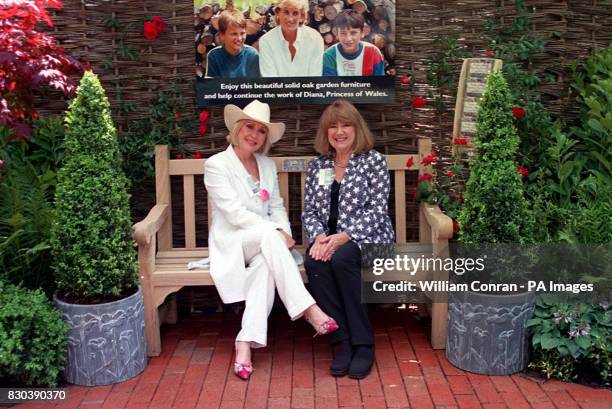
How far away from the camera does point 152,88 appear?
16.1 ft

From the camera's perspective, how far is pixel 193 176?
15.7 feet

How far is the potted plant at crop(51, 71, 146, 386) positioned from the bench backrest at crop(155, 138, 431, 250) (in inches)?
30.4

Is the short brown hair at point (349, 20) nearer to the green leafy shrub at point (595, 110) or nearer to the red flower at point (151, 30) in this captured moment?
the red flower at point (151, 30)

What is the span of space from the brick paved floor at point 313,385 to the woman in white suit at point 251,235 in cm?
20

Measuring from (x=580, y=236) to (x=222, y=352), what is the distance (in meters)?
2.17

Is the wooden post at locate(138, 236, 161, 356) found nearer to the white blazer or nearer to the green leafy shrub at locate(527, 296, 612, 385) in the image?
the white blazer

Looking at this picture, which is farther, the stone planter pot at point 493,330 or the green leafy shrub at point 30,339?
the stone planter pot at point 493,330

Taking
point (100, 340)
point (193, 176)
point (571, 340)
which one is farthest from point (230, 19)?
point (571, 340)

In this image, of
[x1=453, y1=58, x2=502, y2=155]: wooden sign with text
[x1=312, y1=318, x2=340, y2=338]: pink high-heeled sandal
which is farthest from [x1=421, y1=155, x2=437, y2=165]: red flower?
[x1=312, y1=318, x2=340, y2=338]: pink high-heeled sandal

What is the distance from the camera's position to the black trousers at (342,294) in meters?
4.09

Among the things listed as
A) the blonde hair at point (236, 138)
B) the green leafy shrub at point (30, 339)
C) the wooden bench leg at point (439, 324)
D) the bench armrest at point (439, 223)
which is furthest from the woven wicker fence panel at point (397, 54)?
the green leafy shrub at point (30, 339)

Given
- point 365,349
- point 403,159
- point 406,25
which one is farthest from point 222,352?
point 406,25

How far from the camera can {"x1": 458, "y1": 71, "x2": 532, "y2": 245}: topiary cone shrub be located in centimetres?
385

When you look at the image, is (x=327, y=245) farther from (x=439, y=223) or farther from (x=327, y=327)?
(x=439, y=223)
